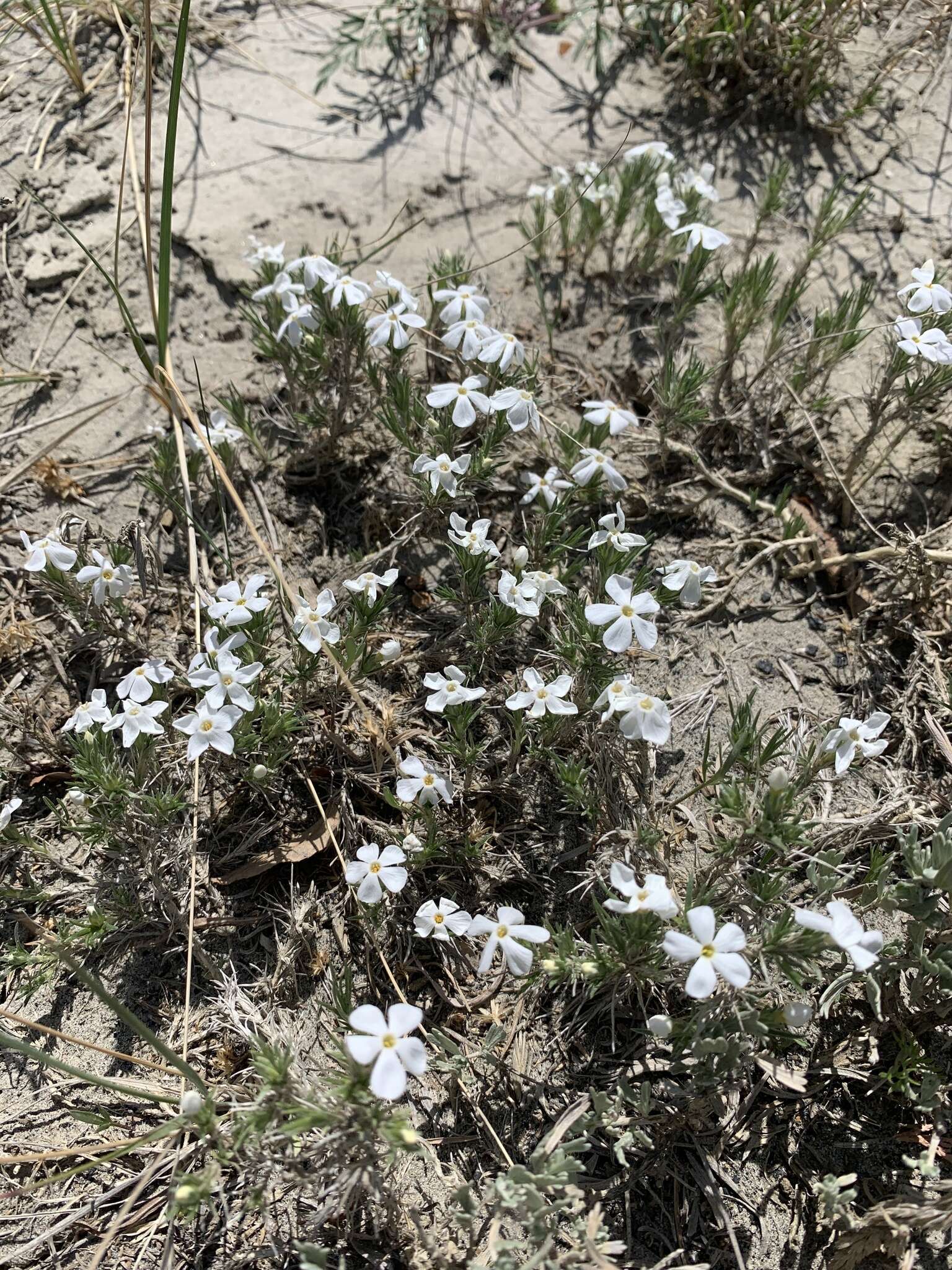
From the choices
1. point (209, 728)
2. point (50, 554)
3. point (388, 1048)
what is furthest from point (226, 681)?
point (388, 1048)

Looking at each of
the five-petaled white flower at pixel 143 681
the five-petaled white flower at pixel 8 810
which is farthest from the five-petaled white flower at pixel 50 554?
the five-petaled white flower at pixel 8 810

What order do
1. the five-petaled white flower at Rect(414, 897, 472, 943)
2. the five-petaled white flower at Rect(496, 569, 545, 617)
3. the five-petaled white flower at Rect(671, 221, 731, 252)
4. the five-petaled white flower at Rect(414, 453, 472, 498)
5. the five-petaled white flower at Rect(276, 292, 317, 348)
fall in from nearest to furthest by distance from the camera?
the five-petaled white flower at Rect(414, 897, 472, 943) < the five-petaled white flower at Rect(496, 569, 545, 617) < the five-petaled white flower at Rect(414, 453, 472, 498) < the five-petaled white flower at Rect(276, 292, 317, 348) < the five-petaled white flower at Rect(671, 221, 731, 252)

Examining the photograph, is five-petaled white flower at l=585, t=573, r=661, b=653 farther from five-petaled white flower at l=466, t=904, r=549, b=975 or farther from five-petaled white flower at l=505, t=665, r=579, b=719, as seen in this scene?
five-petaled white flower at l=466, t=904, r=549, b=975

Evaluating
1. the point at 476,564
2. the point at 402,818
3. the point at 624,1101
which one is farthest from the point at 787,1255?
the point at 476,564

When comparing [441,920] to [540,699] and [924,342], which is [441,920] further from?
[924,342]

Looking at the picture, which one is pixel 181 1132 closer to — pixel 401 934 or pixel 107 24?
pixel 401 934

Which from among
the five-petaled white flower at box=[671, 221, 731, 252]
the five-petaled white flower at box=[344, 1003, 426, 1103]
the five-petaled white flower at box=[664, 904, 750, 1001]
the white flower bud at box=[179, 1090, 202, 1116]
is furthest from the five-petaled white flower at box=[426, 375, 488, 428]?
the white flower bud at box=[179, 1090, 202, 1116]
